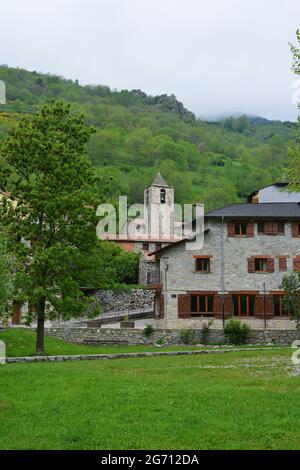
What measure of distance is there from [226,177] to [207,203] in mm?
26962

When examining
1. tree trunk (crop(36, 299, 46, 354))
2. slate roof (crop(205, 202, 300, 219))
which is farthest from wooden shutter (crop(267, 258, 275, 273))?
tree trunk (crop(36, 299, 46, 354))

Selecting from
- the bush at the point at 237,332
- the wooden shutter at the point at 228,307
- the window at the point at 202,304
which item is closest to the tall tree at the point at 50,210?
the bush at the point at 237,332

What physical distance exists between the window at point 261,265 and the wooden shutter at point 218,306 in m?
3.31

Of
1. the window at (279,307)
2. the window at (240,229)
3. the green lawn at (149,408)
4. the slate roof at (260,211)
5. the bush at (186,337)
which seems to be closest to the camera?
the green lawn at (149,408)

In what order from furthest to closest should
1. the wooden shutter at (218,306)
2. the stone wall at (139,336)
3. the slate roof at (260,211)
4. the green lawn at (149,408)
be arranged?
the slate roof at (260,211) → the wooden shutter at (218,306) → the stone wall at (139,336) → the green lawn at (149,408)

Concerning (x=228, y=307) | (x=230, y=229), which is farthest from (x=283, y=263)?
(x=228, y=307)

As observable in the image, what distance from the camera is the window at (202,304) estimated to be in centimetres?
3622

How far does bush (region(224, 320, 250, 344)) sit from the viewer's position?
1337 inches

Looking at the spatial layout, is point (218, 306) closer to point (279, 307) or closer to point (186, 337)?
point (186, 337)

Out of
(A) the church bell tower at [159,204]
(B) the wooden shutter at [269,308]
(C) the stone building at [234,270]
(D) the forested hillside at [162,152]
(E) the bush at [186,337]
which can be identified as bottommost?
(E) the bush at [186,337]

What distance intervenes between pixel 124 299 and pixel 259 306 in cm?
1638

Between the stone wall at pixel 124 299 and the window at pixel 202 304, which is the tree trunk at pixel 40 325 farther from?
the stone wall at pixel 124 299

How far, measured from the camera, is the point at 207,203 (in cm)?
10488

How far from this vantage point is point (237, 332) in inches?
1340
